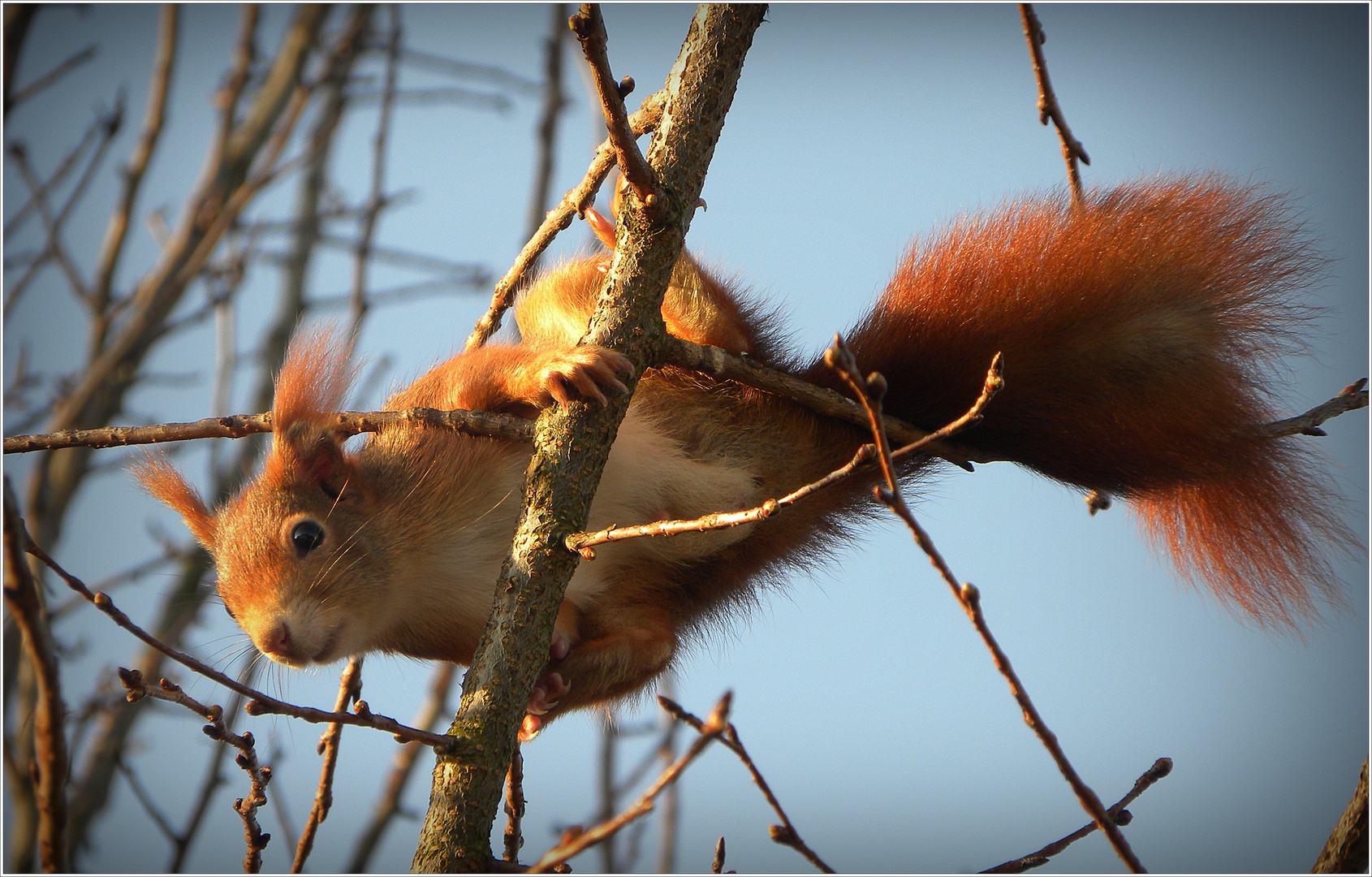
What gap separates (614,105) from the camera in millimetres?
1960

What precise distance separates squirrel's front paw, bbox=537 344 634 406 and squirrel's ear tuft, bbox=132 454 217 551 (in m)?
1.74

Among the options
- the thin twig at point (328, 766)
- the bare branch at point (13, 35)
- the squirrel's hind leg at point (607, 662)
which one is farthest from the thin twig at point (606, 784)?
the bare branch at point (13, 35)

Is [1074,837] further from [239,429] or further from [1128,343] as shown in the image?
[239,429]

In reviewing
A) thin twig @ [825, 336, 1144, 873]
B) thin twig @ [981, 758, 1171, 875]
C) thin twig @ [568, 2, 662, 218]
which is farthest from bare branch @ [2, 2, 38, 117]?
thin twig @ [981, 758, 1171, 875]

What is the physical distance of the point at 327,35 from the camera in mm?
5348

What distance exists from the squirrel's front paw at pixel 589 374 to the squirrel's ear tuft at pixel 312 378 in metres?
1.13

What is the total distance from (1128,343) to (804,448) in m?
1.04

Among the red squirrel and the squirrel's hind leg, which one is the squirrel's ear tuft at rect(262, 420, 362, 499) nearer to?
the red squirrel

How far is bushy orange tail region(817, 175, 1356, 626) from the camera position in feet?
9.81

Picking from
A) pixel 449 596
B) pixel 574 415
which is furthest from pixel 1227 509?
pixel 449 596

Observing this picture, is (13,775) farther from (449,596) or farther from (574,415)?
(574,415)

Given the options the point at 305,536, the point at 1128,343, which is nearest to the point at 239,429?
the point at 305,536

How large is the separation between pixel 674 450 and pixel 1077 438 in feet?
4.07

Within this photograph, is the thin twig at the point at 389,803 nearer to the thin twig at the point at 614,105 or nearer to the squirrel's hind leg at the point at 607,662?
the squirrel's hind leg at the point at 607,662
